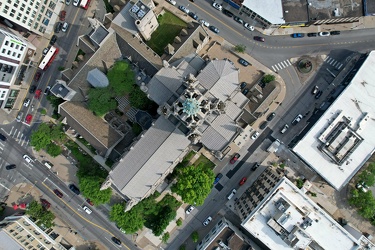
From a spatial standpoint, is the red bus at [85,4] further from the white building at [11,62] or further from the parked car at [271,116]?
the parked car at [271,116]

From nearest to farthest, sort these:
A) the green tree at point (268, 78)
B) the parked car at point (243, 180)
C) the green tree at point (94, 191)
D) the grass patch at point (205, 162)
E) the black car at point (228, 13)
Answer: the green tree at point (94, 191), the green tree at point (268, 78), the parked car at point (243, 180), the grass patch at point (205, 162), the black car at point (228, 13)

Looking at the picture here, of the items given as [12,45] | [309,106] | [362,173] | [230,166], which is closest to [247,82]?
[309,106]

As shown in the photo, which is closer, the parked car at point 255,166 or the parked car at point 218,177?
the parked car at point 255,166

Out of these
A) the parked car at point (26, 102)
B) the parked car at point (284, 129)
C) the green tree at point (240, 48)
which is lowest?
the parked car at point (26, 102)

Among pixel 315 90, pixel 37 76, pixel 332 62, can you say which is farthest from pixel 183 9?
pixel 37 76

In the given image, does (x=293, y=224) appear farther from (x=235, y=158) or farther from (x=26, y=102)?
(x=26, y=102)

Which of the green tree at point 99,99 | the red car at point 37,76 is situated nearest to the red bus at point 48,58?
the red car at point 37,76

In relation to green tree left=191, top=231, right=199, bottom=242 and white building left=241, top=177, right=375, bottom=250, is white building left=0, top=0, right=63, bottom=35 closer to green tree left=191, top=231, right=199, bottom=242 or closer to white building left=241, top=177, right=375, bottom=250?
green tree left=191, top=231, right=199, bottom=242

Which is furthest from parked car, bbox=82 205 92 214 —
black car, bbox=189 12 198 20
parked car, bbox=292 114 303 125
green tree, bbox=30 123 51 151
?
parked car, bbox=292 114 303 125
